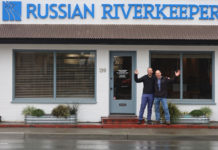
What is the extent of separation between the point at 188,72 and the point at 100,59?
3.22 metres

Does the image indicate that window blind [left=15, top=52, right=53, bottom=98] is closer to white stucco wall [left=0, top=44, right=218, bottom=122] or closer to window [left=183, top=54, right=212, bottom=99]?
white stucco wall [left=0, top=44, right=218, bottom=122]

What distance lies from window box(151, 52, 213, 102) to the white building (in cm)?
4

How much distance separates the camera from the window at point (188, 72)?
49.9 ft

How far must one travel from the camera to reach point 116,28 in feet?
48.9

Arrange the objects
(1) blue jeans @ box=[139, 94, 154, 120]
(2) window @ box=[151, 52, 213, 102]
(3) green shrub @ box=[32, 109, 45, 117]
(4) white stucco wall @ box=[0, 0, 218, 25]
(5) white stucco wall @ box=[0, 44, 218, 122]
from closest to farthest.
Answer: (1) blue jeans @ box=[139, 94, 154, 120]
(3) green shrub @ box=[32, 109, 45, 117]
(5) white stucco wall @ box=[0, 44, 218, 122]
(4) white stucco wall @ box=[0, 0, 218, 25]
(2) window @ box=[151, 52, 213, 102]

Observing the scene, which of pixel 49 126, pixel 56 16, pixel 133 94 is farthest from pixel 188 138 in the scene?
pixel 56 16

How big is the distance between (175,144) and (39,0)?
7.38m

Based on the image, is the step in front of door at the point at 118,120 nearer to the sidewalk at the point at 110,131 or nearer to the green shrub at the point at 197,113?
the sidewalk at the point at 110,131

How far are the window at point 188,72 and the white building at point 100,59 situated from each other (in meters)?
0.04

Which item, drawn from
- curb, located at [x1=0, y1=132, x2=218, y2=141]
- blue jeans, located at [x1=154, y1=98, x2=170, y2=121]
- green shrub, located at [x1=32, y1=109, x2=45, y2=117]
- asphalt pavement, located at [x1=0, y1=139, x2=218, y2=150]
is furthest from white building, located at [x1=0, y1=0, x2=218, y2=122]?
asphalt pavement, located at [x1=0, y1=139, x2=218, y2=150]

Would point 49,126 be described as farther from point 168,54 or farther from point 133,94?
point 168,54

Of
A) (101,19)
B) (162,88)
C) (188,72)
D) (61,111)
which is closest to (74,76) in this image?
(61,111)

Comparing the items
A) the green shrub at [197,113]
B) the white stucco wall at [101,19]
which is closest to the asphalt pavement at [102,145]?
the green shrub at [197,113]

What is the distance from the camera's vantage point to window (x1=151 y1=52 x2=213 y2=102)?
15.2 metres
